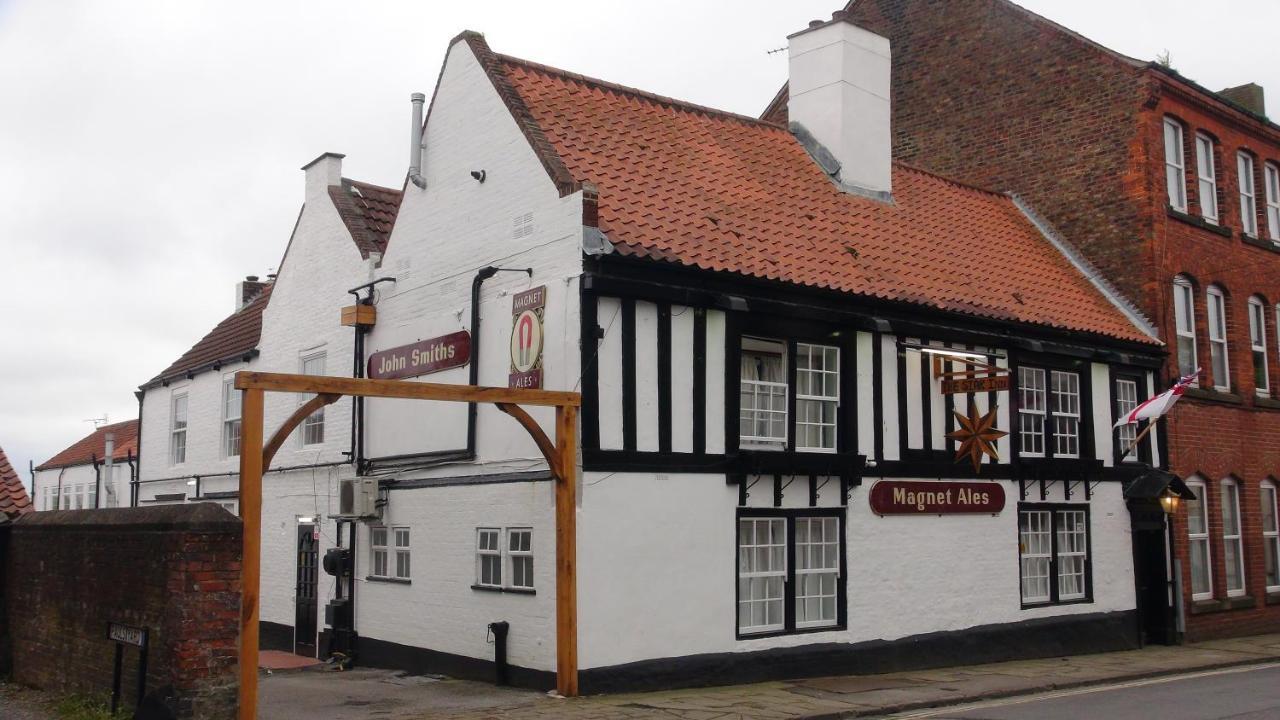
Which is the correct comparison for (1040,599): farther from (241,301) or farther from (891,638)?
(241,301)

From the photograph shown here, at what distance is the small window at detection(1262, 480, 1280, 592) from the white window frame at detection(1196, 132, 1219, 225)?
5.46 meters

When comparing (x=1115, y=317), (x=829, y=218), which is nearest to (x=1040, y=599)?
(x=1115, y=317)

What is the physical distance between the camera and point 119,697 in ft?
40.3

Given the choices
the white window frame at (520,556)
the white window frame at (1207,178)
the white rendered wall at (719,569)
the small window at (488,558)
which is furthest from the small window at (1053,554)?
the small window at (488,558)

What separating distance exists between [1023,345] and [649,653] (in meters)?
8.58

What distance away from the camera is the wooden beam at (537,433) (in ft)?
44.7

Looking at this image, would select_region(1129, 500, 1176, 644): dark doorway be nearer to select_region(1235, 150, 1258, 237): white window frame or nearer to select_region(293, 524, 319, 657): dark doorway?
select_region(1235, 150, 1258, 237): white window frame

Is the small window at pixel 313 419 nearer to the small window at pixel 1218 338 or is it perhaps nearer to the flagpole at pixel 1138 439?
the flagpole at pixel 1138 439

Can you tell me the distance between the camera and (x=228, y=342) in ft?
83.7

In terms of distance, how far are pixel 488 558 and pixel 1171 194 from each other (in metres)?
15.1

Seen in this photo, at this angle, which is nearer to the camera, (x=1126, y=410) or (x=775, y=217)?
(x=775, y=217)

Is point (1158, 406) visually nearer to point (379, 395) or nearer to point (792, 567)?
point (792, 567)

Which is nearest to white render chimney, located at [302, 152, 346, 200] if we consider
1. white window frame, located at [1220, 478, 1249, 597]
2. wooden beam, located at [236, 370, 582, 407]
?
wooden beam, located at [236, 370, 582, 407]

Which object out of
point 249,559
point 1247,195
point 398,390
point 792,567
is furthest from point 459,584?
point 1247,195
